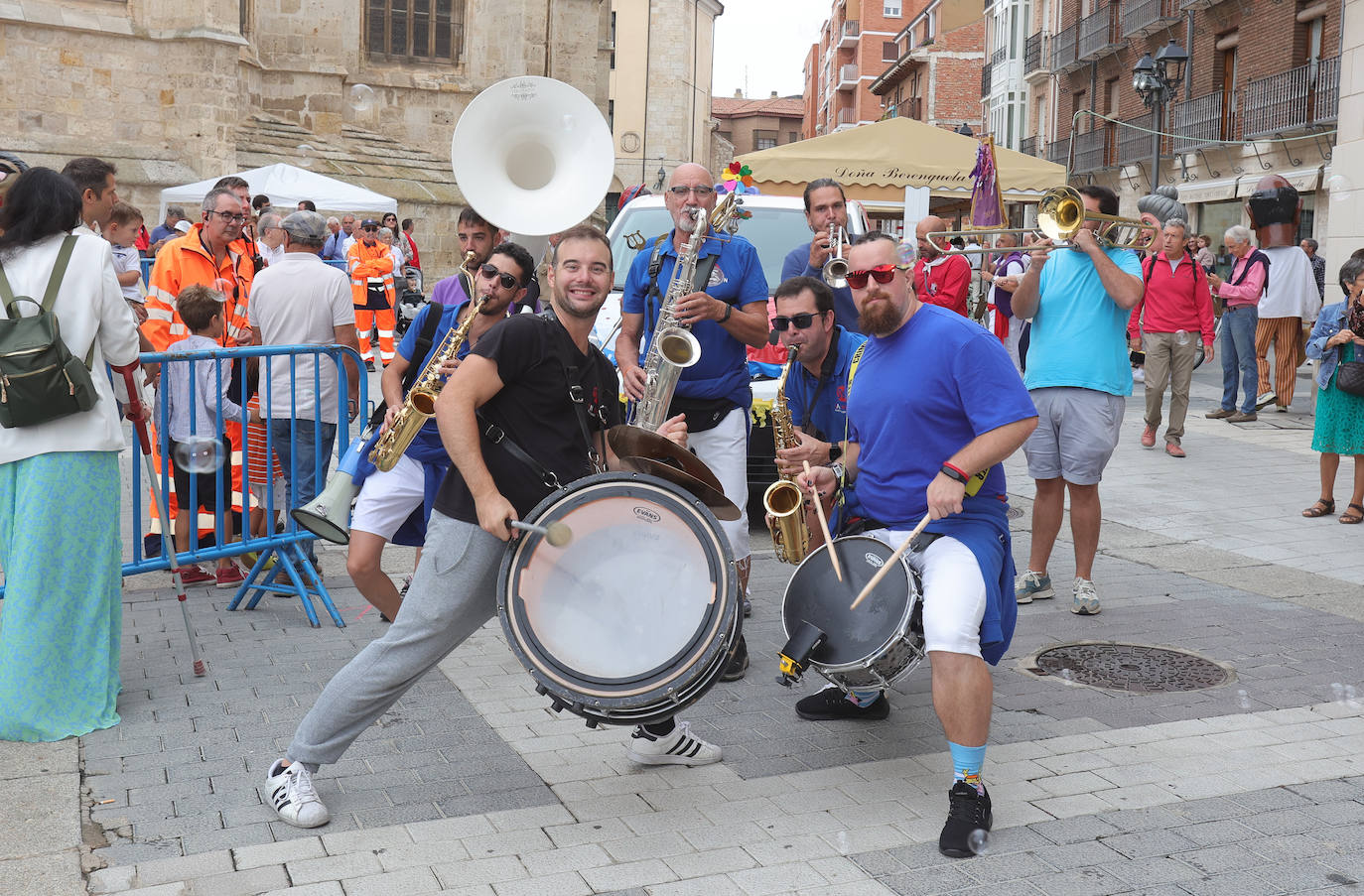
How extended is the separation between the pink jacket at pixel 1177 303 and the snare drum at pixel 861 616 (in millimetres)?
8668

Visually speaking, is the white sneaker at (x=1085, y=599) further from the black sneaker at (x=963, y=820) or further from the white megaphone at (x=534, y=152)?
the white megaphone at (x=534, y=152)

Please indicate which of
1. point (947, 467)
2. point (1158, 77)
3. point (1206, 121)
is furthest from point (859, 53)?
point (947, 467)

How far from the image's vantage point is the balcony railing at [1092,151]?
38188 millimetres

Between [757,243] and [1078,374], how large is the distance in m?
3.16

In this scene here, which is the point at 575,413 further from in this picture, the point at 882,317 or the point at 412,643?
the point at 882,317

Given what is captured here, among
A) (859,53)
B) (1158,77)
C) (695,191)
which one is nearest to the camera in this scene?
(695,191)

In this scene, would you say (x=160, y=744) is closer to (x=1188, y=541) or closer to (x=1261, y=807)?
(x=1261, y=807)

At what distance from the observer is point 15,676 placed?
4.41 metres

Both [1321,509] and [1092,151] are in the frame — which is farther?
[1092,151]

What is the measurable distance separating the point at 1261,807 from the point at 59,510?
3991mm

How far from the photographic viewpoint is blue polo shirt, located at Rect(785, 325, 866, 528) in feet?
17.4

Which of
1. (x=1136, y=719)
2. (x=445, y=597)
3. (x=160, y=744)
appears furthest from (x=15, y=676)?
(x=1136, y=719)

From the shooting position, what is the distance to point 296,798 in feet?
12.2

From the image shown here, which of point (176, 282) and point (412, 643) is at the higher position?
point (176, 282)
